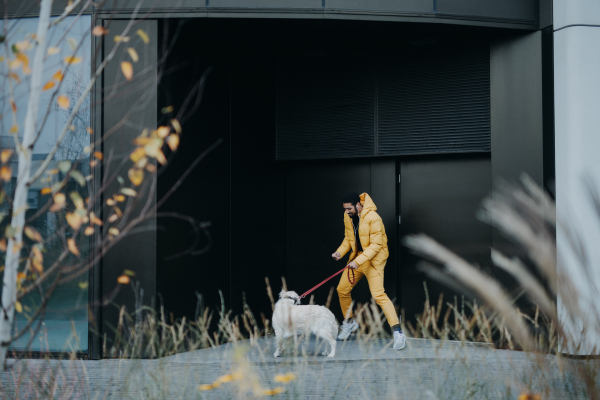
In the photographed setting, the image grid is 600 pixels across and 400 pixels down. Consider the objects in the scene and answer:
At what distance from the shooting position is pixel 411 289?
8367mm

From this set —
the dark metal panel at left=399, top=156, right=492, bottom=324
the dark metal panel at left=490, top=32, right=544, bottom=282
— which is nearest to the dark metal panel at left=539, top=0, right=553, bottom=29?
the dark metal panel at left=490, top=32, right=544, bottom=282

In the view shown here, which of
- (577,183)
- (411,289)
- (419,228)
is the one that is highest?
(577,183)

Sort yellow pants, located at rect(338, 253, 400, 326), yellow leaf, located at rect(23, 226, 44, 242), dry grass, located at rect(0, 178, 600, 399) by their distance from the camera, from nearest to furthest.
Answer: dry grass, located at rect(0, 178, 600, 399), yellow leaf, located at rect(23, 226, 44, 242), yellow pants, located at rect(338, 253, 400, 326)

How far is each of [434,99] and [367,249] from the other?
2.46 metres

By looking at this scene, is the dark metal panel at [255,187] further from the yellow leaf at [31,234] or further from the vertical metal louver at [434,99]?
the yellow leaf at [31,234]

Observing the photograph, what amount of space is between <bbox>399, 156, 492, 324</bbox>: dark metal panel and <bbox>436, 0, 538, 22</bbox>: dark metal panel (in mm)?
1961

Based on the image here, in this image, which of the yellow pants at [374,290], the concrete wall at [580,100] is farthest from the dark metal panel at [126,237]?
the concrete wall at [580,100]

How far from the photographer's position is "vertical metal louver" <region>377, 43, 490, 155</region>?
25.4 feet

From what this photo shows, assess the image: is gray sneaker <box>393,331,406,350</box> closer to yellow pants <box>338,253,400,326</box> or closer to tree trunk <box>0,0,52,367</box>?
yellow pants <box>338,253,400,326</box>

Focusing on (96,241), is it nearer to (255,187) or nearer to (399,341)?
(255,187)

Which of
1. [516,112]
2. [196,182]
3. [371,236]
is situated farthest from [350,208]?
[516,112]

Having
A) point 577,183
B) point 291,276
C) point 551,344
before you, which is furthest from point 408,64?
point 551,344

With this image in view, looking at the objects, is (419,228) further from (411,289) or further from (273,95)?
(273,95)

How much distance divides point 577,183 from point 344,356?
3.50 meters
